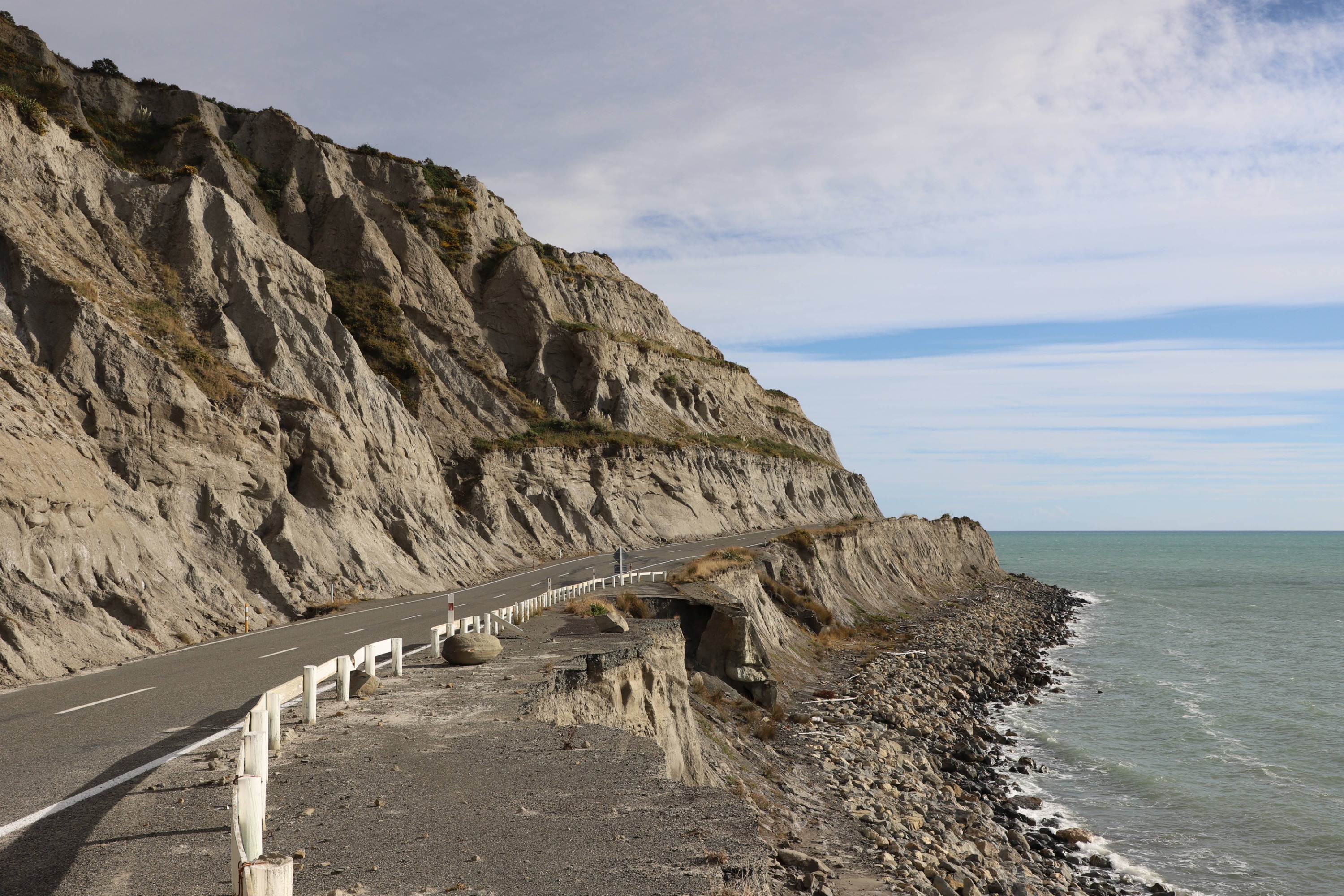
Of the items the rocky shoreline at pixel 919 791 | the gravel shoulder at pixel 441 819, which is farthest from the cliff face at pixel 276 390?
the rocky shoreline at pixel 919 791

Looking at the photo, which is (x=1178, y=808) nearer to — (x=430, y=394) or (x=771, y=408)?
(x=430, y=394)

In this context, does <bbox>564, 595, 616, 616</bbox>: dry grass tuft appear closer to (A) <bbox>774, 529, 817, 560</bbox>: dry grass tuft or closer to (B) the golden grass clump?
(B) the golden grass clump

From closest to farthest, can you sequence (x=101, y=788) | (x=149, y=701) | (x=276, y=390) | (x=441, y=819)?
(x=441, y=819) < (x=101, y=788) < (x=149, y=701) < (x=276, y=390)

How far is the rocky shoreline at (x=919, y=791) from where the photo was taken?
51.4 ft

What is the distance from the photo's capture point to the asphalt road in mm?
9805

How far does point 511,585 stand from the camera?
3634cm

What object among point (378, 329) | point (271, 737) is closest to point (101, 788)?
point (271, 737)

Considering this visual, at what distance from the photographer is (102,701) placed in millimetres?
14305

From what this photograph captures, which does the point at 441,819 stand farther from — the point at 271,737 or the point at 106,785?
the point at 106,785

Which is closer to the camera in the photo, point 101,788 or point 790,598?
point 101,788

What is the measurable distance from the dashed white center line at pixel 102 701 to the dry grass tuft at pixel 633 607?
583 inches

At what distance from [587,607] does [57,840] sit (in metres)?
18.4

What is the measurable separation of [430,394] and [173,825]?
148 feet

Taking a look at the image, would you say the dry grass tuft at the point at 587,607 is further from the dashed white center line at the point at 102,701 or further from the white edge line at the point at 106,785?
the white edge line at the point at 106,785
